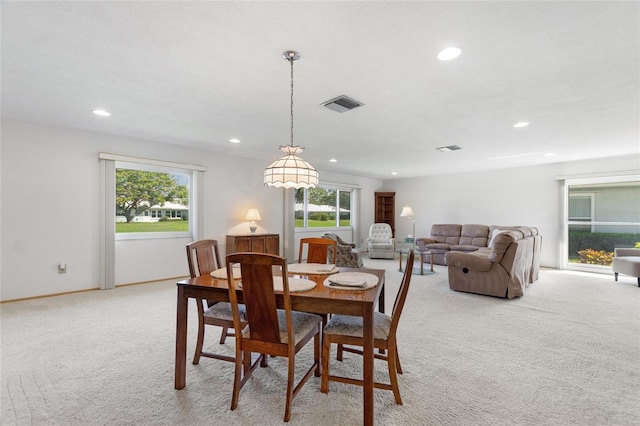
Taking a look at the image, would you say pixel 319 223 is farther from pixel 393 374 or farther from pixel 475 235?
pixel 393 374

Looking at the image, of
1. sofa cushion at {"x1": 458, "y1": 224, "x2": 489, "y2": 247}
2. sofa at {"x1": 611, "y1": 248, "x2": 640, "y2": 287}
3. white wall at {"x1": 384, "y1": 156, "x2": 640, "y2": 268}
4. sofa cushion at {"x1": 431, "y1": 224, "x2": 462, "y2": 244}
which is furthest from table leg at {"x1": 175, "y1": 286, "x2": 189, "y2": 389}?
white wall at {"x1": 384, "y1": 156, "x2": 640, "y2": 268}

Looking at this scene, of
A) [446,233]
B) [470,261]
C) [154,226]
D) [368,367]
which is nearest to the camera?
[368,367]

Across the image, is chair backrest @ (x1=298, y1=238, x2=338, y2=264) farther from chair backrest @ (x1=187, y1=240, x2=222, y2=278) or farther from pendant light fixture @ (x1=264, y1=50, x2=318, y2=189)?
chair backrest @ (x1=187, y1=240, x2=222, y2=278)

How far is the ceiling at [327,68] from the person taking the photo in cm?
176

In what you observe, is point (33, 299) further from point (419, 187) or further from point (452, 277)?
point (419, 187)

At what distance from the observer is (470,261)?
432 cm

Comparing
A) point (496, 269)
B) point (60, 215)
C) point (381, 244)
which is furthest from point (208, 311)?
point (381, 244)

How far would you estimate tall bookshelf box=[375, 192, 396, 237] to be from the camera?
9164 millimetres

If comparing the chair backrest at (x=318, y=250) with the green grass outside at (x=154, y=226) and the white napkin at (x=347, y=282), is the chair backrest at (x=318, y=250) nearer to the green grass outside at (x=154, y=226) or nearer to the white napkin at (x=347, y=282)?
the white napkin at (x=347, y=282)

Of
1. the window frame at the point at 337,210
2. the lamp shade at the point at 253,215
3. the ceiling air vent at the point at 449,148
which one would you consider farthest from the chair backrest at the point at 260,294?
the window frame at the point at 337,210

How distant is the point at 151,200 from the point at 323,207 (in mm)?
4249

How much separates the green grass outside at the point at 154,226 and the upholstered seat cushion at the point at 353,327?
418 centimetres

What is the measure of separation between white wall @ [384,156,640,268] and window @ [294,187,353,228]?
1.66 m

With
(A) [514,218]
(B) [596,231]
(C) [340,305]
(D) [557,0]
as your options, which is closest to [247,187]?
(C) [340,305]
